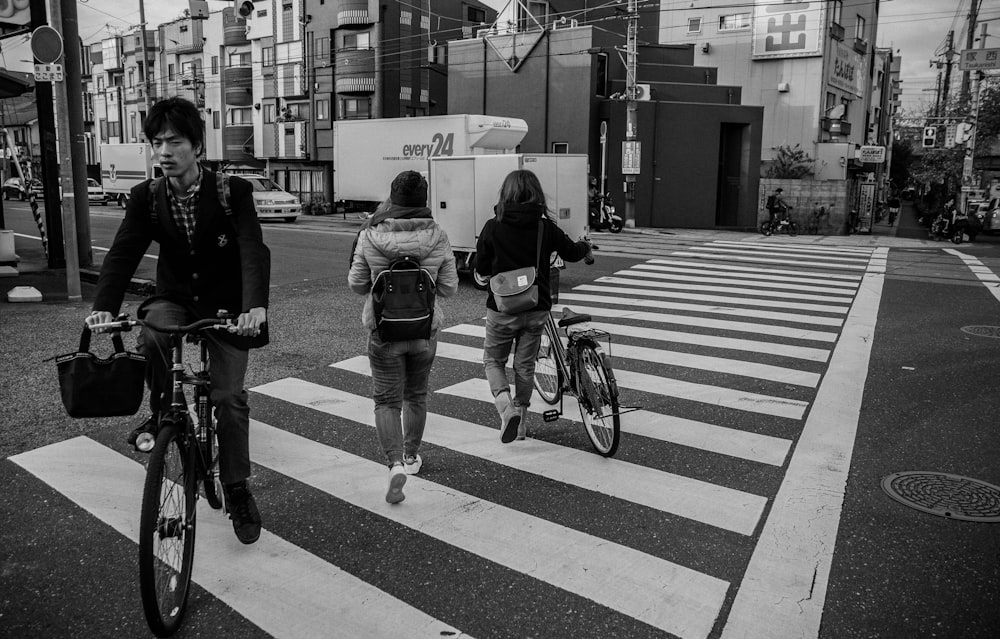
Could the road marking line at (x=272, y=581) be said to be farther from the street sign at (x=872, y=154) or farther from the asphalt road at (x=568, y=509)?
the street sign at (x=872, y=154)

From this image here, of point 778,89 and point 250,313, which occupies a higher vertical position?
point 778,89

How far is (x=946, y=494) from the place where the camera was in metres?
4.70

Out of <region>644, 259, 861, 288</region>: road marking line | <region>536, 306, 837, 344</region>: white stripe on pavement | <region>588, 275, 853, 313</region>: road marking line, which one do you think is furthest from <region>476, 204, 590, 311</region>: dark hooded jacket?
<region>644, 259, 861, 288</region>: road marking line

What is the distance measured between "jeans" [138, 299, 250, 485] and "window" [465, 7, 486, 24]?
1922 inches

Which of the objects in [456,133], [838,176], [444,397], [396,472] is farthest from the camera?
[838,176]

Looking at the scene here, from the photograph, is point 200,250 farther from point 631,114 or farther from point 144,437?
point 631,114

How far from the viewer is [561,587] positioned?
11.8ft

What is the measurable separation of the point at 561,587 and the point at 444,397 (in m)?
3.33

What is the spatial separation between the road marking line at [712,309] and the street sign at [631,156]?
1519 centimetres

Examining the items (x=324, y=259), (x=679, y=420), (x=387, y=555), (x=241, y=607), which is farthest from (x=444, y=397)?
(x=324, y=259)

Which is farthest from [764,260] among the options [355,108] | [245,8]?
[355,108]

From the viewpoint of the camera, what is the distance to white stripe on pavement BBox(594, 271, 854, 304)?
12.7 meters

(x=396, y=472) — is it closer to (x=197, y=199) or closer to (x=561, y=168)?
(x=197, y=199)

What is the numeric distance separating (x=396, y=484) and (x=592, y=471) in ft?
4.45
